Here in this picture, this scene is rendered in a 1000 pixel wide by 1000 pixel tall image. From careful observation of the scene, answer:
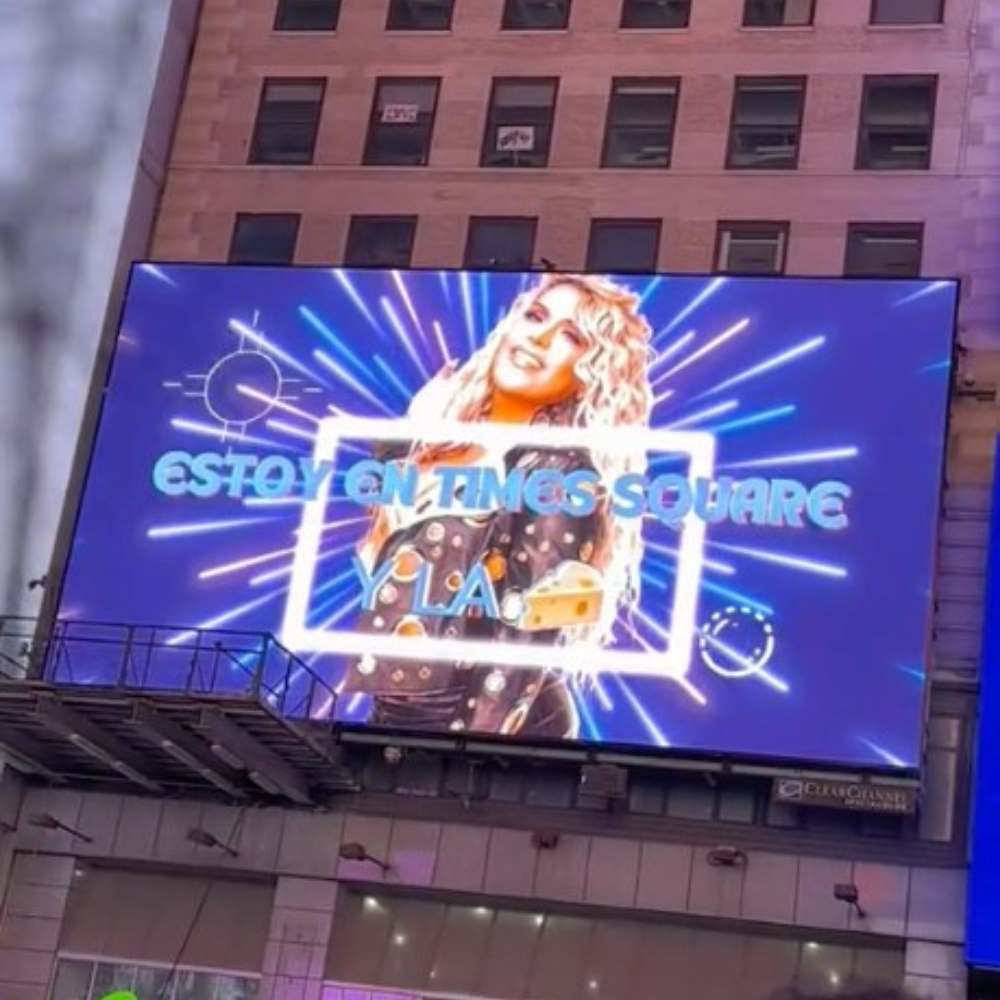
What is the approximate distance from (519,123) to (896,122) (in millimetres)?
6465

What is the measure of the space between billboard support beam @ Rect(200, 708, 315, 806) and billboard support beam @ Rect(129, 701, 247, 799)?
0.46 metres

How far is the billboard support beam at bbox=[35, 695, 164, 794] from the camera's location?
92.0 feet

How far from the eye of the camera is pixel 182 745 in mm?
28641

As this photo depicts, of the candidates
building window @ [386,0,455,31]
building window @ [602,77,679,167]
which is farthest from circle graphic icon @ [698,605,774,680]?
building window @ [386,0,455,31]

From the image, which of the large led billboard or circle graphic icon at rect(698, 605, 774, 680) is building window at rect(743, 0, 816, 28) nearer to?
the large led billboard

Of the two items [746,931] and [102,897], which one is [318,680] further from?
[746,931]

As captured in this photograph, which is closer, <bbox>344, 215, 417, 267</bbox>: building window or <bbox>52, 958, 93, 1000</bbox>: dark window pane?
<bbox>52, 958, 93, 1000</bbox>: dark window pane

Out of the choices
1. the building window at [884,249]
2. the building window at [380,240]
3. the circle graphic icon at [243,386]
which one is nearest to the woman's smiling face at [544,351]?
the building window at [380,240]

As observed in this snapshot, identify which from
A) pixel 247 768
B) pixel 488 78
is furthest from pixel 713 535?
pixel 488 78

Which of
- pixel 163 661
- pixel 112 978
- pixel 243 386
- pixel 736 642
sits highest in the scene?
pixel 243 386

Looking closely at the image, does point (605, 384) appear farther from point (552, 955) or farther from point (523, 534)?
point (552, 955)

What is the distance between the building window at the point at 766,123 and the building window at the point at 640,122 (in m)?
1.11

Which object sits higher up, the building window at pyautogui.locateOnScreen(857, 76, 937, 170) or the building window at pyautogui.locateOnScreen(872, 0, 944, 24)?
the building window at pyautogui.locateOnScreen(872, 0, 944, 24)

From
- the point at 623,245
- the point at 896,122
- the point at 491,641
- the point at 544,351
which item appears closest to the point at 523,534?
the point at 491,641
